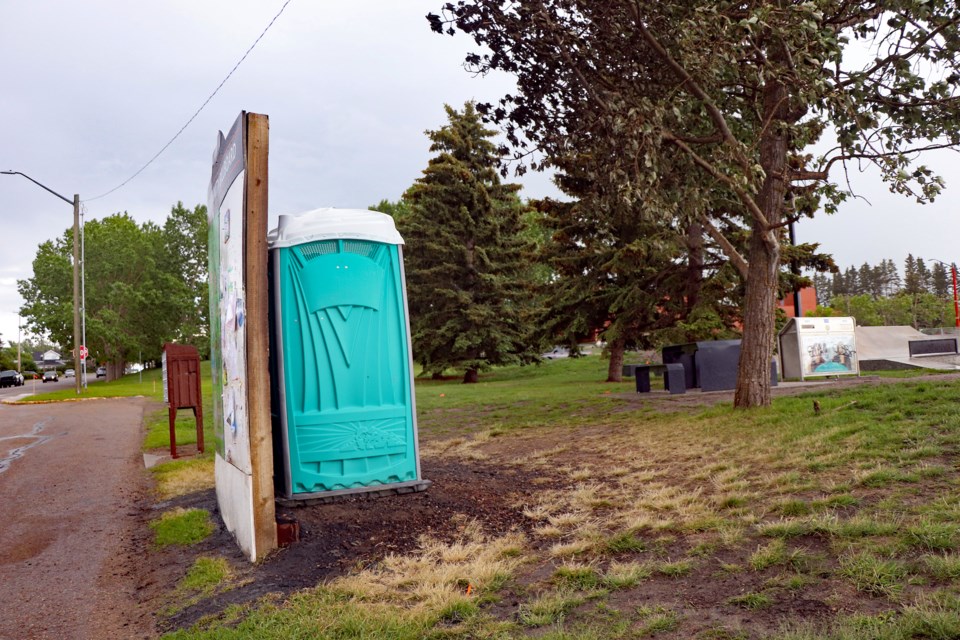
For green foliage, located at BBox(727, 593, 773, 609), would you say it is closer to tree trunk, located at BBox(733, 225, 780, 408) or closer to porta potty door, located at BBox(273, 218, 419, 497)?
porta potty door, located at BBox(273, 218, 419, 497)

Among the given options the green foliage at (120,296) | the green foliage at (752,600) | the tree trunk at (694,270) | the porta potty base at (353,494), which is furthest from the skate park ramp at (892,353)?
the green foliage at (120,296)

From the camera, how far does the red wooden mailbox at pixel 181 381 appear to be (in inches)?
429

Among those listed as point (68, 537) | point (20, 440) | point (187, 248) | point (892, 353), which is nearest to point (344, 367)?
point (68, 537)

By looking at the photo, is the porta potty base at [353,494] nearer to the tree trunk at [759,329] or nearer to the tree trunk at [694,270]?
the tree trunk at [759,329]

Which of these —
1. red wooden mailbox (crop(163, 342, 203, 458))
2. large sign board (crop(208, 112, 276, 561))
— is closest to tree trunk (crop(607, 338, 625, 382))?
red wooden mailbox (crop(163, 342, 203, 458))

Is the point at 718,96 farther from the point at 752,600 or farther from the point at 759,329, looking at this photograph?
the point at 752,600

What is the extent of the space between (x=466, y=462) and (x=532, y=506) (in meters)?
2.72

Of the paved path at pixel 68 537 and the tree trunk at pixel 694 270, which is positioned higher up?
the tree trunk at pixel 694 270

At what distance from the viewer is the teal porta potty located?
20.4 feet

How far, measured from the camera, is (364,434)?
6.38m

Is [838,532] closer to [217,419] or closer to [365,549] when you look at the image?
[365,549]

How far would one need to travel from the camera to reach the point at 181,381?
11.1 meters

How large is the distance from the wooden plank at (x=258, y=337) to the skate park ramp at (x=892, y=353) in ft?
50.0

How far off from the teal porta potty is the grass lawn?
1.27m
